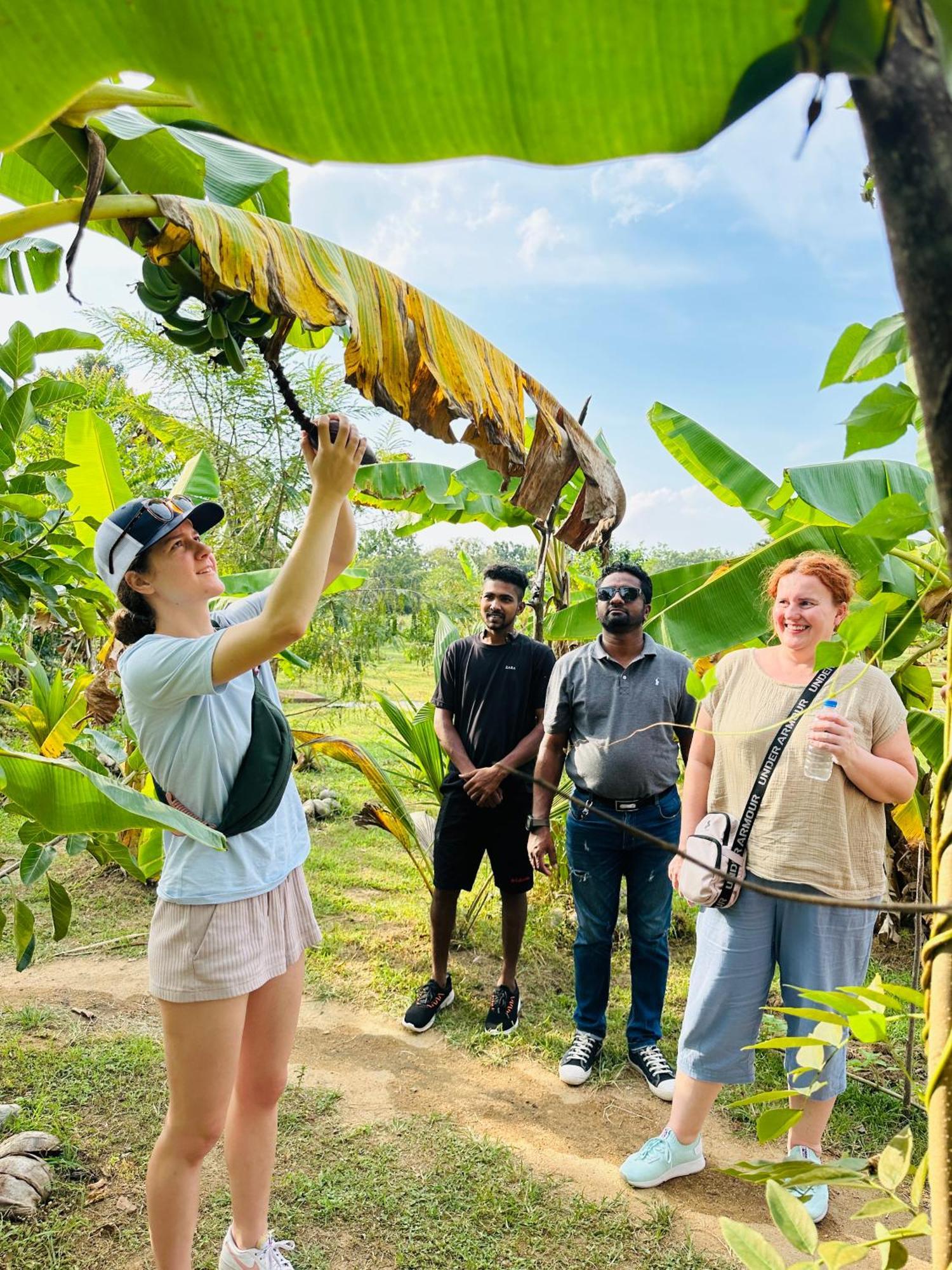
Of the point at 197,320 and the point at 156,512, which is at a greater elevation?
the point at 197,320

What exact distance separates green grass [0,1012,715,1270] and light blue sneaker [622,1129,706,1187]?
3.7 inches

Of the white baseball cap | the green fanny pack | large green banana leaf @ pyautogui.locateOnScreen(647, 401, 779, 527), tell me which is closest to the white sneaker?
the green fanny pack

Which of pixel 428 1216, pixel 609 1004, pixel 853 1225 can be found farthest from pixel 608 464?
pixel 609 1004

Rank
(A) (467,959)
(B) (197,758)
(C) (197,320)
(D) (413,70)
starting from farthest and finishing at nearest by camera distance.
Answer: (A) (467,959)
(B) (197,758)
(C) (197,320)
(D) (413,70)

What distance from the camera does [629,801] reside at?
112 inches

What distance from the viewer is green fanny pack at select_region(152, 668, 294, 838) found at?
1566 millimetres

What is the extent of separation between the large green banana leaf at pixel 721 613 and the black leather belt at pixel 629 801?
1.76 ft

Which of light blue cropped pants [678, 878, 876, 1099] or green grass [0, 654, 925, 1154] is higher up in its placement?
light blue cropped pants [678, 878, 876, 1099]

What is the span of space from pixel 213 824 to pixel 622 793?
5.42ft

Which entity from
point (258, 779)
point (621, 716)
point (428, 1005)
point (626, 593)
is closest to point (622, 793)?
point (621, 716)

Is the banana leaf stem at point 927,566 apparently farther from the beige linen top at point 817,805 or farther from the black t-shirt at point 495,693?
the black t-shirt at point 495,693

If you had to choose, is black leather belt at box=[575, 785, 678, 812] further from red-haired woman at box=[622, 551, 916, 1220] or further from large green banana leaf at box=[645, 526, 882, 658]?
red-haired woman at box=[622, 551, 916, 1220]

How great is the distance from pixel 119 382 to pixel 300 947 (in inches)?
251

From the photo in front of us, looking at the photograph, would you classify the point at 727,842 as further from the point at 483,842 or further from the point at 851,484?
the point at 483,842
